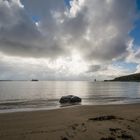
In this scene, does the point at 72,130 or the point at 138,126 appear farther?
the point at 138,126

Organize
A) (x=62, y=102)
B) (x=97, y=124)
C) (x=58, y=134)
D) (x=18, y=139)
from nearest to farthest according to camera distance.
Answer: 1. (x=18, y=139)
2. (x=58, y=134)
3. (x=97, y=124)
4. (x=62, y=102)

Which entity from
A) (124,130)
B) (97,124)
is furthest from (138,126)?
(97,124)

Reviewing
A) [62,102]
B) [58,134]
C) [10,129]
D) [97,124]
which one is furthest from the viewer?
[62,102]

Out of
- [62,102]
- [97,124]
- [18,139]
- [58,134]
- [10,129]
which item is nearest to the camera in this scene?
[18,139]

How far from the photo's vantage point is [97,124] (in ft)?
40.5

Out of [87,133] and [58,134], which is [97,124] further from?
[58,134]

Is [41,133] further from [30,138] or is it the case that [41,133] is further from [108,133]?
[108,133]

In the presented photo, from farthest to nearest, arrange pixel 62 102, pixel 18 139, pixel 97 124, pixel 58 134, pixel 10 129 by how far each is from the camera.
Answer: pixel 62 102 → pixel 97 124 → pixel 10 129 → pixel 58 134 → pixel 18 139

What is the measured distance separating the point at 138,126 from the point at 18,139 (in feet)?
25.7

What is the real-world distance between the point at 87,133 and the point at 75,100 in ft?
79.0

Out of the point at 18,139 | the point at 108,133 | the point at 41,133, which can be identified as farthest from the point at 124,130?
the point at 18,139

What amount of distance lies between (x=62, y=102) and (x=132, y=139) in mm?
24628

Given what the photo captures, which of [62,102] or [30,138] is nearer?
[30,138]

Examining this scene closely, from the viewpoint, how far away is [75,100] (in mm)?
34281
